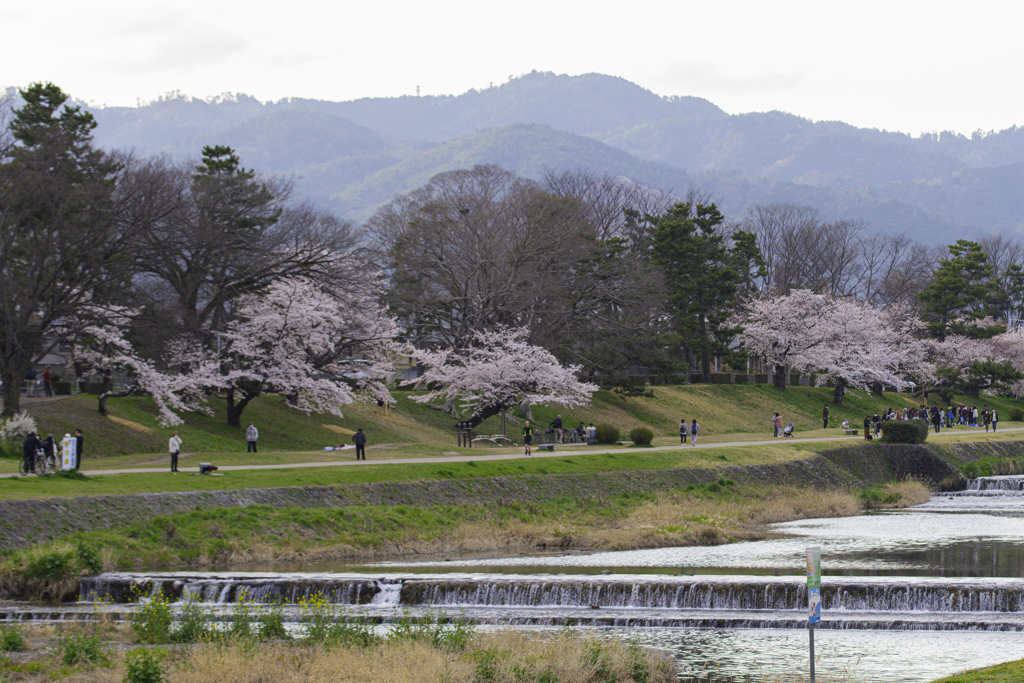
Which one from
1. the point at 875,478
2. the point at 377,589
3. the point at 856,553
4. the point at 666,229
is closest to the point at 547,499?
the point at 856,553

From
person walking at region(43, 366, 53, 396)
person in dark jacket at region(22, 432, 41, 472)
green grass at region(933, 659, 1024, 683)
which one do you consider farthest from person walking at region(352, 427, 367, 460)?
green grass at region(933, 659, 1024, 683)

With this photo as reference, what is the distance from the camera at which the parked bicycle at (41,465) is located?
32.1 m

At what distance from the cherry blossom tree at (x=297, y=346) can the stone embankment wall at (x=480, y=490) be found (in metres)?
19.0

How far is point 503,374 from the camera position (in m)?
54.2

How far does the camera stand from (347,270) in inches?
2156

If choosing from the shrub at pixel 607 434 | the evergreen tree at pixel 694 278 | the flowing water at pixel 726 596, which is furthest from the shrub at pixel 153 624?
the evergreen tree at pixel 694 278

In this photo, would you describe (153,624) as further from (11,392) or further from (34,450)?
(11,392)

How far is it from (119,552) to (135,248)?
Answer: 21929 millimetres

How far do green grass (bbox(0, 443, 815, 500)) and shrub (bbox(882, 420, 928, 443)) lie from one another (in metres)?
4.85

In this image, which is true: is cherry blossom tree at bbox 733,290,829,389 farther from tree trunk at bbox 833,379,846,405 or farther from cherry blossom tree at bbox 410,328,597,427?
cherry blossom tree at bbox 410,328,597,427

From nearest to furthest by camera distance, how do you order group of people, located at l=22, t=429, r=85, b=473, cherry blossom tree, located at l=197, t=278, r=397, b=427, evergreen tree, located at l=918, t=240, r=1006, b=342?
group of people, located at l=22, t=429, r=85, b=473 → cherry blossom tree, located at l=197, t=278, r=397, b=427 → evergreen tree, located at l=918, t=240, r=1006, b=342

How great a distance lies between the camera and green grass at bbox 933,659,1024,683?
13.3 meters

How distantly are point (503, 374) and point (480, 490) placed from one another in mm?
18590

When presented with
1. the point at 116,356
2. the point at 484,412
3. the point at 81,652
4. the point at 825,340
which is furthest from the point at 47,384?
the point at 825,340
